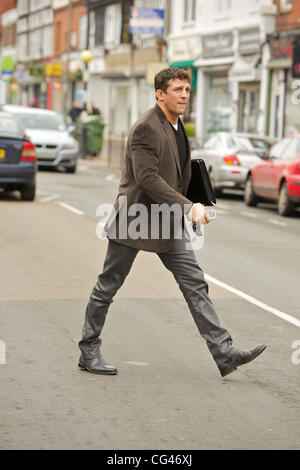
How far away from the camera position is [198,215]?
6516 mm

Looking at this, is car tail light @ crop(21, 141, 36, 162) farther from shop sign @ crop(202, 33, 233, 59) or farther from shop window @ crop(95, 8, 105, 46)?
shop window @ crop(95, 8, 105, 46)

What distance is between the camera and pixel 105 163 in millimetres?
40219

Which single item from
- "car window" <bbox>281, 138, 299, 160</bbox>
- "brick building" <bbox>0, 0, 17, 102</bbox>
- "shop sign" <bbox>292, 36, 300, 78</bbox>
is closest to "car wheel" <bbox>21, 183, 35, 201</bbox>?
"car window" <bbox>281, 138, 299, 160</bbox>

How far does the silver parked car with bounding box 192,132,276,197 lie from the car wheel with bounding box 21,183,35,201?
5.18 meters

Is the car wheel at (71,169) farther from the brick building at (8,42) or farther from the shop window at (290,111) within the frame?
the brick building at (8,42)

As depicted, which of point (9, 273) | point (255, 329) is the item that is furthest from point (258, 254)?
point (255, 329)

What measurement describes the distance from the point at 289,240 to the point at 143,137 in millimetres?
9607

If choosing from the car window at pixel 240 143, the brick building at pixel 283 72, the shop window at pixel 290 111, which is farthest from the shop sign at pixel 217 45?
the car window at pixel 240 143

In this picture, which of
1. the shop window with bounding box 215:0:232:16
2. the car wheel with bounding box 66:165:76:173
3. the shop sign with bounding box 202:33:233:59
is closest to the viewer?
the car wheel with bounding box 66:165:76:173

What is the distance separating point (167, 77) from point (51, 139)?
906 inches

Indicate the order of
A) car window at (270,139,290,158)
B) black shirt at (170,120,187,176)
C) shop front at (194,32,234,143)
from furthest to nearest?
shop front at (194,32,234,143) < car window at (270,139,290,158) < black shirt at (170,120,187,176)

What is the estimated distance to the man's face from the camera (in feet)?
22.0

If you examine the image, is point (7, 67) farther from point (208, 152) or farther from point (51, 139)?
point (208, 152)

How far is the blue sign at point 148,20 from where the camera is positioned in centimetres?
3881
